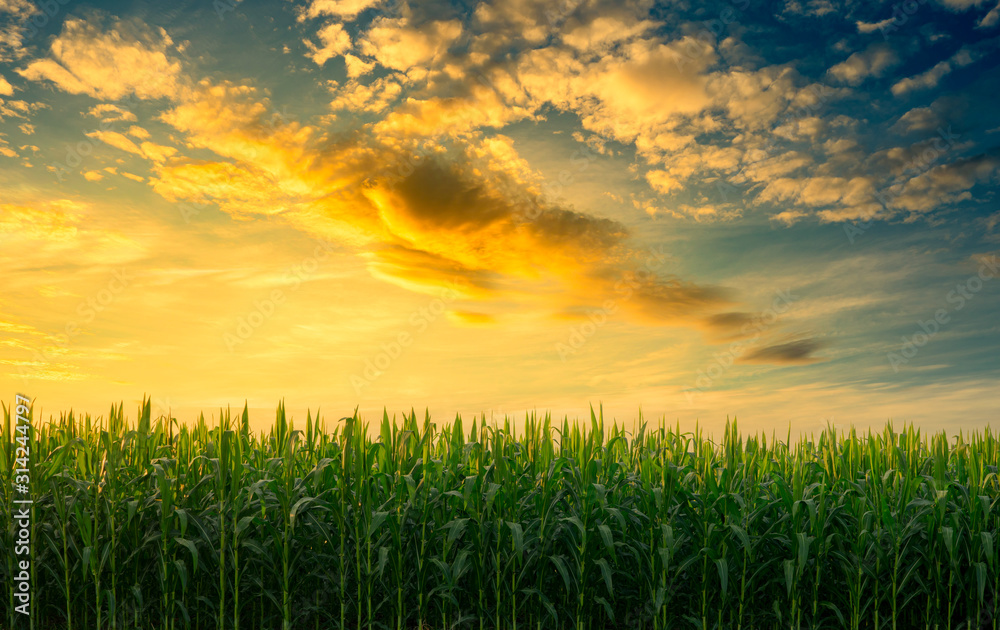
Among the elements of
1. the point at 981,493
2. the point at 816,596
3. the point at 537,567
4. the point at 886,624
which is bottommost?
the point at 886,624

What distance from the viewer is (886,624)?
7445 mm

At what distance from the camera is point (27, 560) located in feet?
24.3

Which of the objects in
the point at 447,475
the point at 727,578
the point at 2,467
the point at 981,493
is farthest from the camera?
the point at 981,493

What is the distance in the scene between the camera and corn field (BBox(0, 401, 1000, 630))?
675 centimetres

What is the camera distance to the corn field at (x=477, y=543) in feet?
22.1

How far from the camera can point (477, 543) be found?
676 centimetres

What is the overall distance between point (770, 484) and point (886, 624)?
201cm

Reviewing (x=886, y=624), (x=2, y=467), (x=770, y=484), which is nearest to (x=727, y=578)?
(x=770, y=484)

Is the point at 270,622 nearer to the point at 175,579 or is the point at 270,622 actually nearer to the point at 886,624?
the point at 175,579

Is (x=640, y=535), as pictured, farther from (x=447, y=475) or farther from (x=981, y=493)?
(x=981, y=493)

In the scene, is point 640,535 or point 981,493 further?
point 981,493

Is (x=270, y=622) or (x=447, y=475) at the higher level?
(x=447, y=475)

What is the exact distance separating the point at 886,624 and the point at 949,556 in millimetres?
1103

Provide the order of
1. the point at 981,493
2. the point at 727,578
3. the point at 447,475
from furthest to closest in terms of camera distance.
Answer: the point at 981,493, the point at 447,475, the point at 727,578
